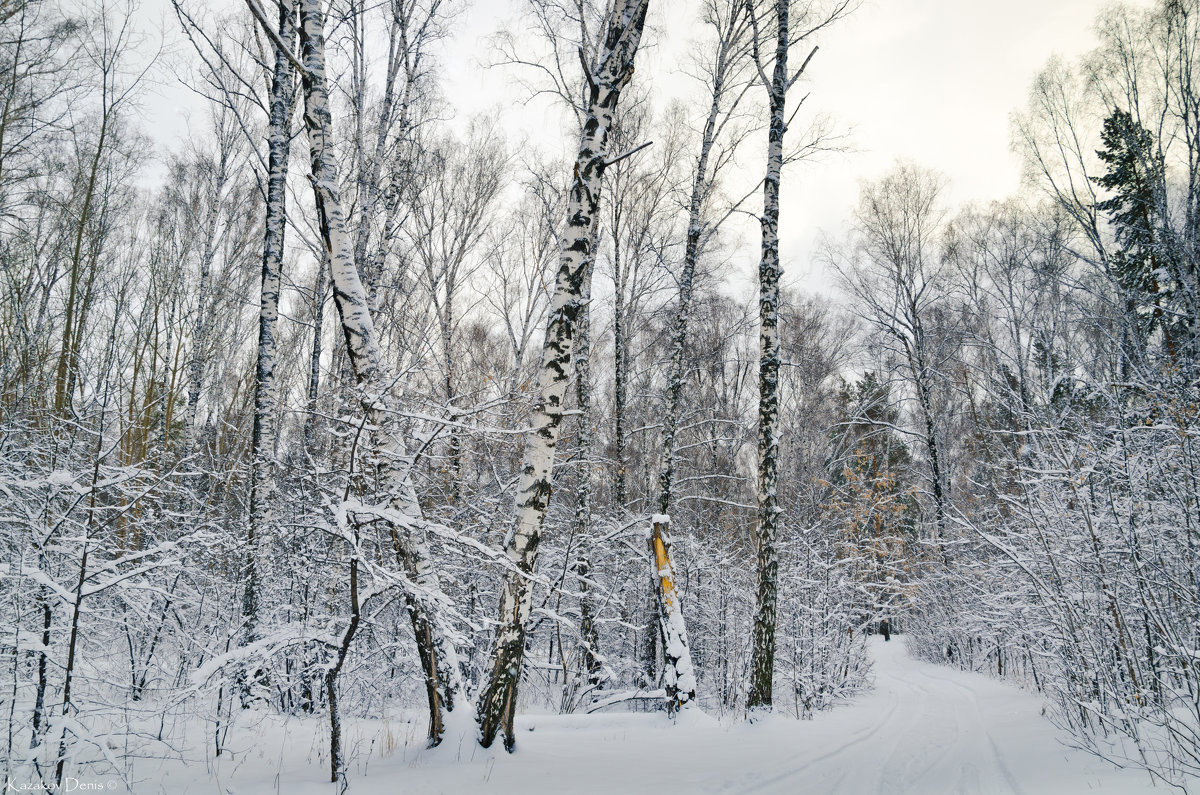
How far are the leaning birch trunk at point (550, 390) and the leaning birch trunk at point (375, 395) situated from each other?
0.42 m

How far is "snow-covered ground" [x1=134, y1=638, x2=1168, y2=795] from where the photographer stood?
12.1 feet

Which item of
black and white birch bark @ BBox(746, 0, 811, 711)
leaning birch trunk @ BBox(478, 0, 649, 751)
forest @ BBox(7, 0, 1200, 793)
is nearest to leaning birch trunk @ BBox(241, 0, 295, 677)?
forest @ BBox(7, 0, 1200, 793)

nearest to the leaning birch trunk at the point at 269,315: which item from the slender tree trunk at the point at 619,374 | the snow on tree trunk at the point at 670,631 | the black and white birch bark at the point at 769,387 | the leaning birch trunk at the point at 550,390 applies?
the leaning birch trunk at the point at 550,390

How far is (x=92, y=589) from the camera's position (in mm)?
3443

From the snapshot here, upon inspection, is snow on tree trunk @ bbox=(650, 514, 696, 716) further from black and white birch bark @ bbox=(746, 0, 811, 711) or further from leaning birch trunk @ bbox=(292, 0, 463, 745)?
leaning birch trunk @ bbox=(292, 0, 463, 745)

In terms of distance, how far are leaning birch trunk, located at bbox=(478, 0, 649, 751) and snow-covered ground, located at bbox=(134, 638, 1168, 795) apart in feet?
1.66

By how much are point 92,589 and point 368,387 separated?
6.70 ft

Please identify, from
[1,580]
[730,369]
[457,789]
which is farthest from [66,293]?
[730,369]

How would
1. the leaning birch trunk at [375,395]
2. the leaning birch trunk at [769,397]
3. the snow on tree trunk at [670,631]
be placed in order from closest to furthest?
the leaning birch trunk at [375,395] → the snow on tree trunk at [670,631] → the leaning birch trunk at [769,397]

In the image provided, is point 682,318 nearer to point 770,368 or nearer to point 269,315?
point 770,368

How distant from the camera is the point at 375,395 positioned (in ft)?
12.1

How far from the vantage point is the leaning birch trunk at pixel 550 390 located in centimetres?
419

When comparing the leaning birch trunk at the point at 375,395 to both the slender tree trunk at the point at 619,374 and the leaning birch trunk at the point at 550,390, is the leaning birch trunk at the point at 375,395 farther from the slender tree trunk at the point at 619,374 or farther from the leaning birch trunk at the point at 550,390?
the slender tree trunk at the point at 619,374

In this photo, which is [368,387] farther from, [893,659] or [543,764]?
[893,659]
